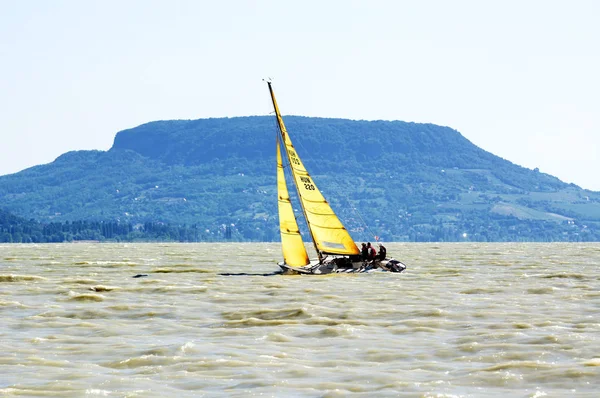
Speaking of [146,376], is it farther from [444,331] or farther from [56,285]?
[56,285]

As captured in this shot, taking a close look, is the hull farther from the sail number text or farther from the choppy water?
the choppy water

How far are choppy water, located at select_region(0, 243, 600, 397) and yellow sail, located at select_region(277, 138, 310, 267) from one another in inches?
371

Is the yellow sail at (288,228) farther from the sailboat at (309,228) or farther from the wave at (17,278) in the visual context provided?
the wave at (17,278)

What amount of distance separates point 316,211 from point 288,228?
7.25 feet

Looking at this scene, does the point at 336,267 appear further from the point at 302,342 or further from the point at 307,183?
the point at 302,342

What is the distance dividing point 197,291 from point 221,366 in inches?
1128

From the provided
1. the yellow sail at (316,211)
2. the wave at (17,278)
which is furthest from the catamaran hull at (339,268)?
the wave at (17,278)

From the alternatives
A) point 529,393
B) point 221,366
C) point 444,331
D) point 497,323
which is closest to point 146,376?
point 221,366

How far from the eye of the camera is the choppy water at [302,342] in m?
25.6

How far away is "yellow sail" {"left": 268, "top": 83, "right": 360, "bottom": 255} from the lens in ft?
218

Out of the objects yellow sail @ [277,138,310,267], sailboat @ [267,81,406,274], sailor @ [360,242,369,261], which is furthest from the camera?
sailor @ [360,242,369,261]

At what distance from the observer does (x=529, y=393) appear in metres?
24.3

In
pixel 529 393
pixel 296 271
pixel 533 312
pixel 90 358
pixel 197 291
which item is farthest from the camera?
pixel 296 271

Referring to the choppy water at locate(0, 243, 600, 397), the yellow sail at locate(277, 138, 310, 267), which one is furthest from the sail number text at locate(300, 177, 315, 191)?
the choppy water at locate(0, 243, 600, 397)
